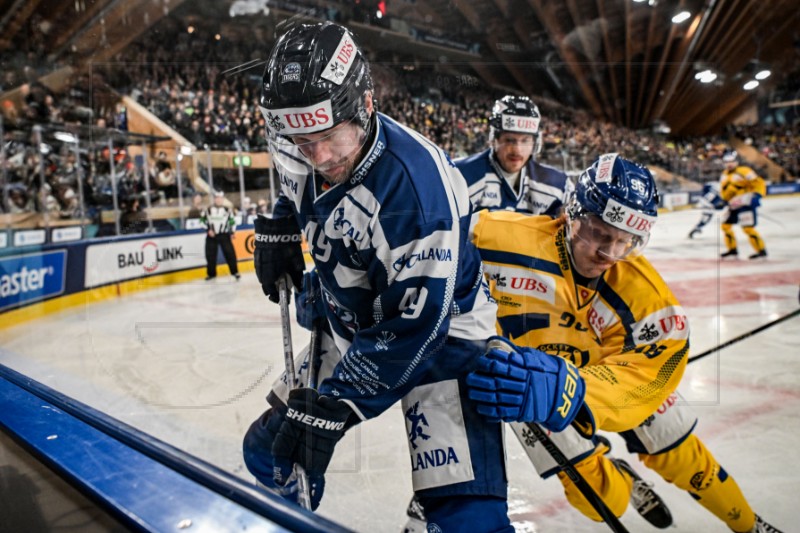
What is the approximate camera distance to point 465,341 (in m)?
0.95

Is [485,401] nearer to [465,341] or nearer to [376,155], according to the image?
[465,341]

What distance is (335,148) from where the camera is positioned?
2.52ft

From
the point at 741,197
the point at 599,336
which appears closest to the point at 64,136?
the point at 599,336

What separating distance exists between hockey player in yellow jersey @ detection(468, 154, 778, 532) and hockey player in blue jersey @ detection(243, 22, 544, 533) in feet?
0.30

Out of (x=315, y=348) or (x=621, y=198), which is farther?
(x=315, y=348)

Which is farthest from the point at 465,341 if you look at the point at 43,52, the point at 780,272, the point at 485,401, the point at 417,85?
the point at 780,272

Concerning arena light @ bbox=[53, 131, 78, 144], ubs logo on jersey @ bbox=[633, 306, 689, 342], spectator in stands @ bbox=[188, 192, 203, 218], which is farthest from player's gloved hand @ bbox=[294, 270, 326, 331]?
arena light @ bbox=[53, 131, 78, 144]

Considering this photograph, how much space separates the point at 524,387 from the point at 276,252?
669 mm

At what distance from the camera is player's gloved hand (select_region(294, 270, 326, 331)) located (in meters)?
1.24

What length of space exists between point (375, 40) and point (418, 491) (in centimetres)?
80

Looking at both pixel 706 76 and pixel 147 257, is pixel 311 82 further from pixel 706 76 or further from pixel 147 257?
pixel 706 76

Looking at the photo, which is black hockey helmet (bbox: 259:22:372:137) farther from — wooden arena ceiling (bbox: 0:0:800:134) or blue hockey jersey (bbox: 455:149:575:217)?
blue hockey jersey (bbox: 455:149:575:217)

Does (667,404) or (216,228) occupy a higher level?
(216,228)

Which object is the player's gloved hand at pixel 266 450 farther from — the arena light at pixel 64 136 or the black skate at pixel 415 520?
the arena light at pixel 64 136
